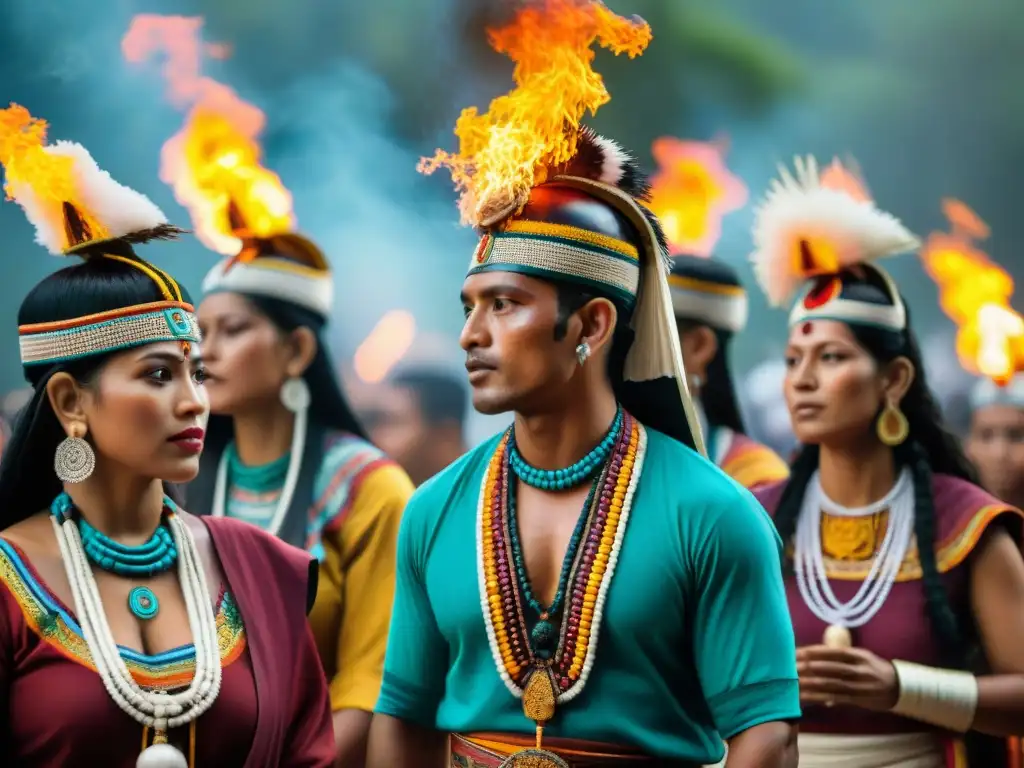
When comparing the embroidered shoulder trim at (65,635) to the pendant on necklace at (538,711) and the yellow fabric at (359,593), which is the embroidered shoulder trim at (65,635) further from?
the yellow fabric at (359,593)

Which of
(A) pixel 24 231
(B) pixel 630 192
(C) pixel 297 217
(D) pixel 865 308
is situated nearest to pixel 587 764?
(B) pixel 630 192

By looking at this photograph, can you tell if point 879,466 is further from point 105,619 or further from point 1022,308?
point 1022,308

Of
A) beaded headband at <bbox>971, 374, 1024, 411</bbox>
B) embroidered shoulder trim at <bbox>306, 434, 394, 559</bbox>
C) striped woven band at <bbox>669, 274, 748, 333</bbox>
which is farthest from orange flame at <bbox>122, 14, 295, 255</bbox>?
beaded headband at <bbox>971, 374, 1024, 411</bbox>

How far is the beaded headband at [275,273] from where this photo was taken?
5691mm

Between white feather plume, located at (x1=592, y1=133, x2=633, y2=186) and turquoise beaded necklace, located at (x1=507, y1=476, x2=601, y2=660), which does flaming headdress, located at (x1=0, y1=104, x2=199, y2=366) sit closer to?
turquoise beaded necklace, located at (x1=507, y1=476, x2=601, y2=660)

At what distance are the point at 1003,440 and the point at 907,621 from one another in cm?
311

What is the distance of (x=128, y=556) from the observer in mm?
3254

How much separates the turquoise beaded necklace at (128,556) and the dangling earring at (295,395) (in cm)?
228

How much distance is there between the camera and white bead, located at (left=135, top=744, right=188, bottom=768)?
3020 mm

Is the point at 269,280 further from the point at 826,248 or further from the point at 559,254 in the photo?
the point at 559,254

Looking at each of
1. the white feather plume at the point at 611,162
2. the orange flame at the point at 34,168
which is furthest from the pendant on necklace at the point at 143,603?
the white feather plume at the point at 611,162

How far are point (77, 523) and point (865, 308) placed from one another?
2.84 m

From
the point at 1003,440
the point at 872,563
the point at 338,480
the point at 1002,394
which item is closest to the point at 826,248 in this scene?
the point at 872,563

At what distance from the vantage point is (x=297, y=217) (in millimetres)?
10219
